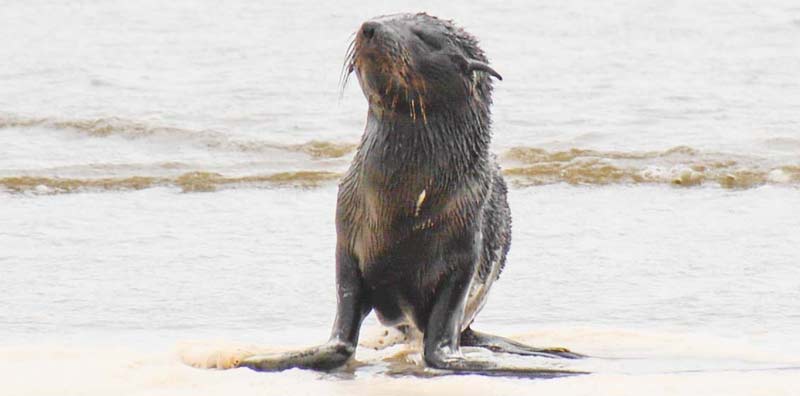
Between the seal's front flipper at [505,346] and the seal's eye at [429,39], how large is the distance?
4.23 feet

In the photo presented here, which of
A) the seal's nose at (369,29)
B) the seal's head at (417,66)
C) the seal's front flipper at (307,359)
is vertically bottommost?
the seal's front flipper at (307,359)

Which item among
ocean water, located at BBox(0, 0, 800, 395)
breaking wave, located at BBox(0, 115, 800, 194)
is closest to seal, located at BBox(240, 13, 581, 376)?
ocean water, located at BBox(0, 0, 800, 395)

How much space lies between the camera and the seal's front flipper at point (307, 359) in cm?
589

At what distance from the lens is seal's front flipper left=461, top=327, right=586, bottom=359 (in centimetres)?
638

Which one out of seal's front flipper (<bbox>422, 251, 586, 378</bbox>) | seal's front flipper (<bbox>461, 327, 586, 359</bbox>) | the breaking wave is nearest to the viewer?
seal's front flipper (<bbox>422, 251, 586, 378</bbox>)

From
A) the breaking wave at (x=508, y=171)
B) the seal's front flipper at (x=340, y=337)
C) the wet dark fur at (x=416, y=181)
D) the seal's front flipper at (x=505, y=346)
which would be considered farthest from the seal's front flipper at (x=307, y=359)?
the breaking wave at (x=508, y=171)

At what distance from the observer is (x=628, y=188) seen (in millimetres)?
10727

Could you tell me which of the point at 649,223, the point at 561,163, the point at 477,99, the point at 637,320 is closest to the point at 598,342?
the point at 637,320

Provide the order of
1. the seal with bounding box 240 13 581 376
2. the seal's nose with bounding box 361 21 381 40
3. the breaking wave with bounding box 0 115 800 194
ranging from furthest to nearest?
1. the breaking wave with bounding box 0 115 800 194
2. the seal with bounding box 240 13 581 376
3. the seal's nose with bounding box 361 21 381 40

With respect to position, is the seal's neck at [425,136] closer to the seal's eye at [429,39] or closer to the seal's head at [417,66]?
the seal's head at [417,66]

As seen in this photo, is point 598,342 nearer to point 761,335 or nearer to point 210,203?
point 761,335

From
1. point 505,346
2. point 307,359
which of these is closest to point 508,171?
point 505,346

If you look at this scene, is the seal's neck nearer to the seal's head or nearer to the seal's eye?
the seal's head

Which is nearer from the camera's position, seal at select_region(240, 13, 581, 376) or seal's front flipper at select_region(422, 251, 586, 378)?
seal at select_region(240, 13, 581, 376)
